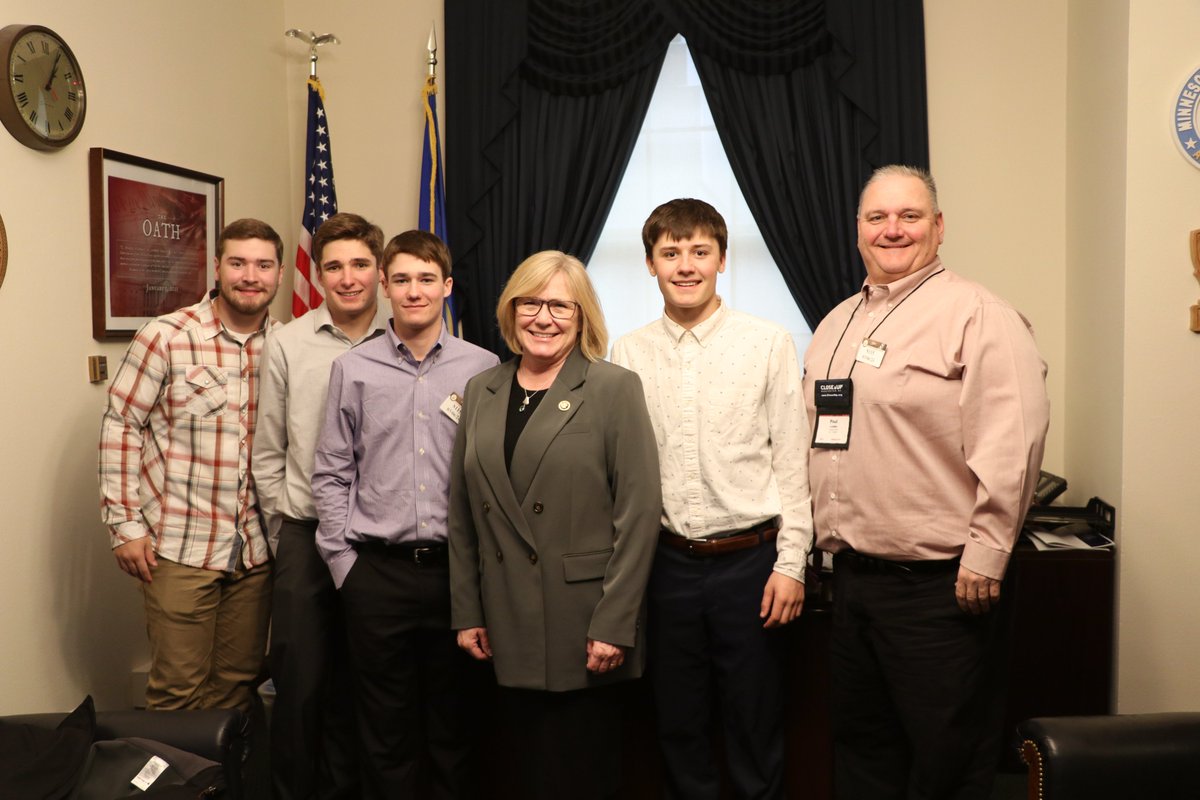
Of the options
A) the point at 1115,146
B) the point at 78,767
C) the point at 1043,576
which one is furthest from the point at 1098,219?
the point at 78,767

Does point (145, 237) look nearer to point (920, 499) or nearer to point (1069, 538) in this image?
point (920, 499)

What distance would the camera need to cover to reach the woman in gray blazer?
2066 millimetres

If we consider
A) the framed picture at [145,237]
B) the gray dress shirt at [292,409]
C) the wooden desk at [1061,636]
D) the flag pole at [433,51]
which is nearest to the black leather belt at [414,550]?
the gray dress shirt at [292,409]

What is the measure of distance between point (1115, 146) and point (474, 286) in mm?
2530

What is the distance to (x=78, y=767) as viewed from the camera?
1.93 metres

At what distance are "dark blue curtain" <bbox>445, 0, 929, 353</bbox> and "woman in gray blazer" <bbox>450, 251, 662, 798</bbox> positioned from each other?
1880mm

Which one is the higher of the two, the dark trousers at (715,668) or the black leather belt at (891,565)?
the black leather belt at (891,565)

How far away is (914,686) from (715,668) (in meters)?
0.48

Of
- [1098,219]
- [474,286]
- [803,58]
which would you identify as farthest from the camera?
[474,286]

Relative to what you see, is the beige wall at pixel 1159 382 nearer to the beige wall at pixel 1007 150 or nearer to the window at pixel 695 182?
the beige wall at pixel 1007 150

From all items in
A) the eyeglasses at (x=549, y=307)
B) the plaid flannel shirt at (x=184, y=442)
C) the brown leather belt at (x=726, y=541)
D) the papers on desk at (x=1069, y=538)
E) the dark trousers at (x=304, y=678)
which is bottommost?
the dark trousers at (x=304, y=678)

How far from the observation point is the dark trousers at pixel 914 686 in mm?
2076

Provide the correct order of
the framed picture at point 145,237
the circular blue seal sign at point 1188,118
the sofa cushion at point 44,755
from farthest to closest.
Answer: the framed picture at point 145,237 → the circular blue seal sign at point 1188,118 → the sofa cushion at point 44,755

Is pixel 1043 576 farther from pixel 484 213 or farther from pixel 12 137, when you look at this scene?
pixel 12 137
